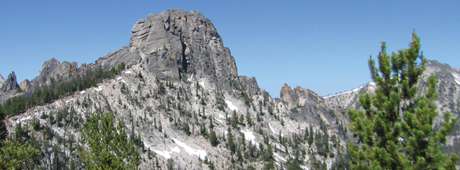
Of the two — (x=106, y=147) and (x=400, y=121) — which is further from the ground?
(x=106, y=147)

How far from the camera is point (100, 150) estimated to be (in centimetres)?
4619

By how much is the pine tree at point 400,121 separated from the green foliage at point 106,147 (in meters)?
27.3

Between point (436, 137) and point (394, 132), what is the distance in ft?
5.58

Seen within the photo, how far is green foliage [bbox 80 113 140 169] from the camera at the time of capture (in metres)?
45.5

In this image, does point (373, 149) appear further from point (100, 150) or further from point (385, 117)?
point (100, 150)

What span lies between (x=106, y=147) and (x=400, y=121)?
30.6 metres

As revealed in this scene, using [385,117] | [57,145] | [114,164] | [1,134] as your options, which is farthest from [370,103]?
[57,145]

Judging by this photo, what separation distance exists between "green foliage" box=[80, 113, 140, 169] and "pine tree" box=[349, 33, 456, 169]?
2728cm

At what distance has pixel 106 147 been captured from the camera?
4628 centimetres

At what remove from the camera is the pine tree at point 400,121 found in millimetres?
21469

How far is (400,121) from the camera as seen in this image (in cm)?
2211

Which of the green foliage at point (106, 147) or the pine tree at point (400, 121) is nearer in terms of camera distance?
the pine tree at point (400, 121)

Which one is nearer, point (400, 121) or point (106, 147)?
point (400, 121)

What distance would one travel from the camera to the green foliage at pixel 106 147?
45469 mm
